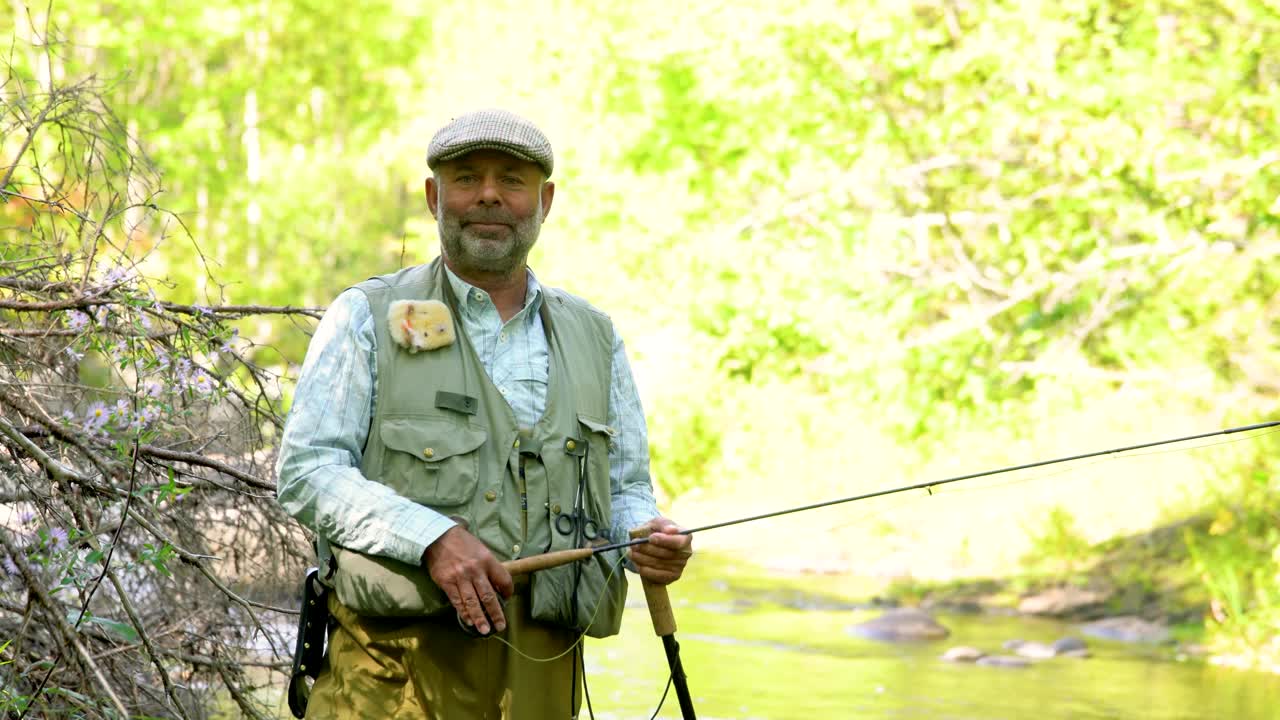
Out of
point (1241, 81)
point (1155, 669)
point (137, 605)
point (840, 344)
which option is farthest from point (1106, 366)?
point (137, 605)

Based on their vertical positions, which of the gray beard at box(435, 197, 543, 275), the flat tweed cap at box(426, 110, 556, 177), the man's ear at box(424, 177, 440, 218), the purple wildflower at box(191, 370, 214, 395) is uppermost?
the flat tweed cap at box(426, 110, 556, 177)

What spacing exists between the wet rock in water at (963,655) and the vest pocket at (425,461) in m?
5.84

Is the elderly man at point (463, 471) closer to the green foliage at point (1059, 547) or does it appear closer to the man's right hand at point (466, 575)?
the man's right hand at point (466, 575)

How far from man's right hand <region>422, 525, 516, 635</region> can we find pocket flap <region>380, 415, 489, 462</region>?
151 mm

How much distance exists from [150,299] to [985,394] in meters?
8.01

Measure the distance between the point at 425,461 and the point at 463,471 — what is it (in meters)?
0.06

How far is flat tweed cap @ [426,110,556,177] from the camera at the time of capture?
2664 millimetres

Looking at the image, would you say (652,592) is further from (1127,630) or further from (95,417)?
(1127,630)

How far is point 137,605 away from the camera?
4246mm

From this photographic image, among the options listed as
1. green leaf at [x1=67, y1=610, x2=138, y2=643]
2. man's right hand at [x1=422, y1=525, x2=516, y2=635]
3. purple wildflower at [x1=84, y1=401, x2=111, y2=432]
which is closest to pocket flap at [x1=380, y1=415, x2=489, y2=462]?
man's right hand at [x1=422, y1=525, x2=516, y2=635]

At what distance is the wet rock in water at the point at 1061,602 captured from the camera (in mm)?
9258

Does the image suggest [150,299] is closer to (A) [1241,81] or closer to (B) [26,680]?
(B) [26,680]

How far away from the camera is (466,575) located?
246 centimetres

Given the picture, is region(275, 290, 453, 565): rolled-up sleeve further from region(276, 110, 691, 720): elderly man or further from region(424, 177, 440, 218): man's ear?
region(424, 177, 440, 218): man's ear
